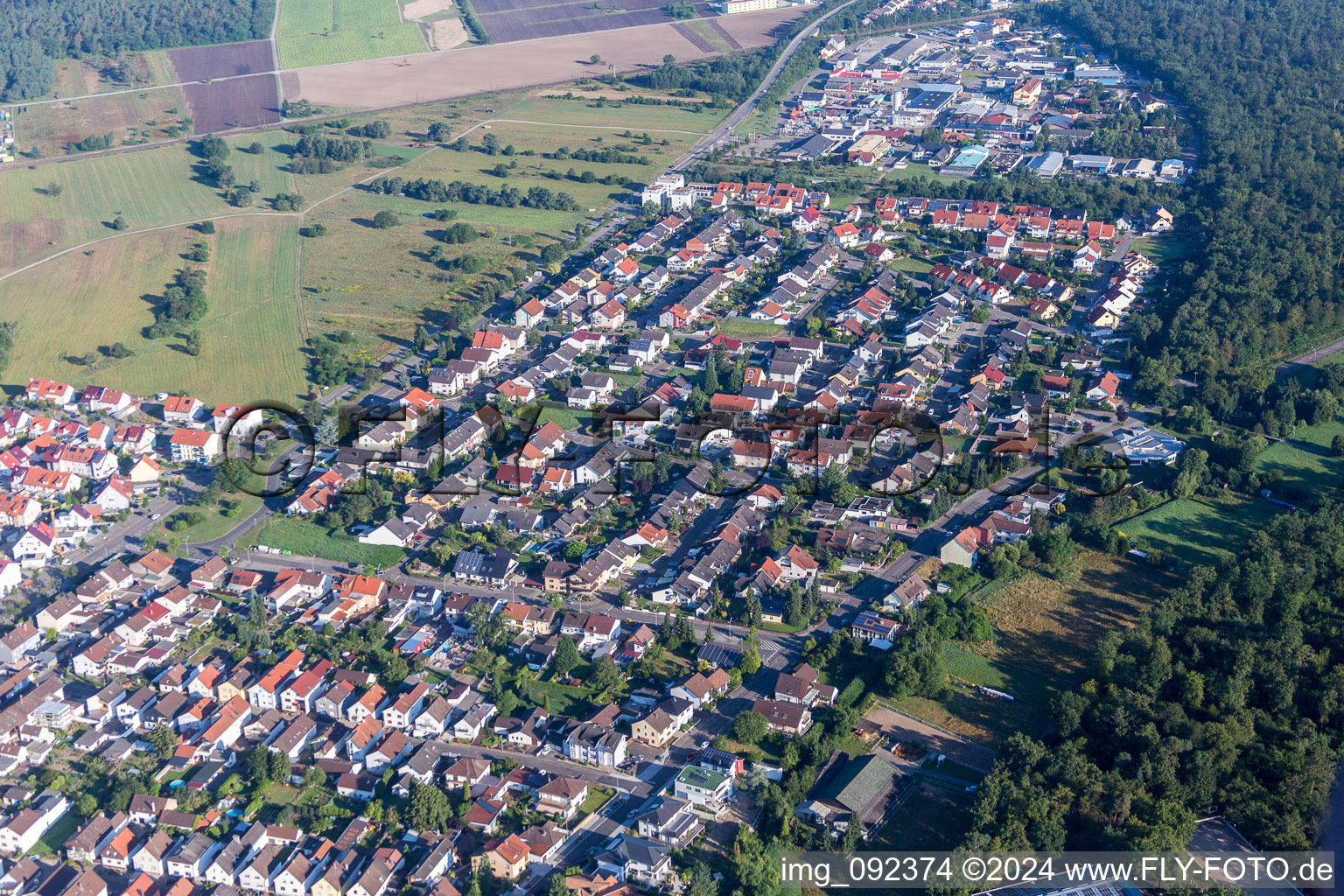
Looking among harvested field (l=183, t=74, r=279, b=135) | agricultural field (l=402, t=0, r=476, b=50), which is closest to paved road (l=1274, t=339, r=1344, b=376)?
harvested field (l=183, t=74, r=279, b=135)

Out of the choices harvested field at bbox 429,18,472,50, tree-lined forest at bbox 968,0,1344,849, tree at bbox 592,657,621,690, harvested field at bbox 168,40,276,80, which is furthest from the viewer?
harvested field at bbox 429,18,472,50

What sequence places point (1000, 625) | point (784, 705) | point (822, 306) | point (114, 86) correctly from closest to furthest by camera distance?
1. point (784, 705)
2. point (1000, 625)
3. point (822, 306)
4. point (114, 86)

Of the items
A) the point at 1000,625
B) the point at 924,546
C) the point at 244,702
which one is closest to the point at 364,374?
the point at 244,702

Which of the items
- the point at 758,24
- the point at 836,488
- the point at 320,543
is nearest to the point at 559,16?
the point at 758,24

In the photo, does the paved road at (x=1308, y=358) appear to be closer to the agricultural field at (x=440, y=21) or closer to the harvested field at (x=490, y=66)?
the harvested field at (x=490, y=66)

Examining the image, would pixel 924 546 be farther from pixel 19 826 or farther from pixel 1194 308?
pixel 19 826

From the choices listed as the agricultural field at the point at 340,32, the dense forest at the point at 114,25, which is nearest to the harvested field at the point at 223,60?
the agricultural field at the point at 340,32

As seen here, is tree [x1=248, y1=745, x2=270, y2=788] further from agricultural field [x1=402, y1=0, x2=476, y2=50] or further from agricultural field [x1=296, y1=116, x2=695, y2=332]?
agricultural field [x1=402, y1=0, x2=476, y2=50]
